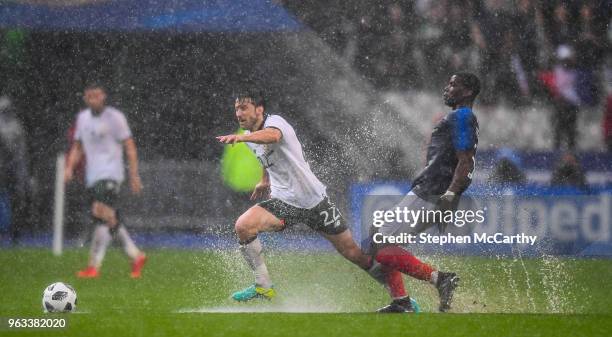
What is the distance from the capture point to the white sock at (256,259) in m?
8.19

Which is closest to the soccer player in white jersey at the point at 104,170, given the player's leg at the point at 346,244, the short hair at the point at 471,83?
the player's leg at the point at 346,244

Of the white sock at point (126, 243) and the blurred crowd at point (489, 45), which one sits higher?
the blurred crowd at point (489, 45)

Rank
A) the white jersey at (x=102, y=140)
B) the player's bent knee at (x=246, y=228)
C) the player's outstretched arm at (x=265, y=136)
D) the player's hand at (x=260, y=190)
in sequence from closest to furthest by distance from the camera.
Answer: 1. the player's outstretched arm at (x=265, y=136)
2. the player's bent knee at (x=246, y=228)
3. the player's hand at (x=260, y=190)
4. the white jersey at (x=102, y=140)

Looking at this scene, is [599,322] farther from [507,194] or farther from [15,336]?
[15,336]

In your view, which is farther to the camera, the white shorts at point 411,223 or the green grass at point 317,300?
the white shorts at point 411,223

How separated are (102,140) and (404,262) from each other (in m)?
3.58

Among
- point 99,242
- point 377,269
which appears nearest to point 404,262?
point 377,269

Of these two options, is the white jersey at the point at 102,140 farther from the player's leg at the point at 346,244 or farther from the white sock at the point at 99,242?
the player's leg at the point at 346,244

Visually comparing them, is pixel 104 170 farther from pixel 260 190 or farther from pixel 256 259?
pixel 256 259

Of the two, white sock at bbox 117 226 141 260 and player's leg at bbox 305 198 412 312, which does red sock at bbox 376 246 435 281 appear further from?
white sock at bbox 117 226 141 260

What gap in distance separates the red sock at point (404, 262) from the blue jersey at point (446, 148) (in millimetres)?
443

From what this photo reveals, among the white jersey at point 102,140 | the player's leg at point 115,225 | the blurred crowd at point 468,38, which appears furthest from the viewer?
the blurred crowd at point 468,38

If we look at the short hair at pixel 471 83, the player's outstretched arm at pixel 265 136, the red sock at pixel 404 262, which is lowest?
the red sock at pixel 404 262

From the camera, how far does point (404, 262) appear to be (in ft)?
26.9
